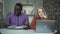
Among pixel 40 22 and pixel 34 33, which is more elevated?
pixel 40 22

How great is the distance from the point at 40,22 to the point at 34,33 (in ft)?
0.40

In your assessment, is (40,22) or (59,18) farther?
(59,18)

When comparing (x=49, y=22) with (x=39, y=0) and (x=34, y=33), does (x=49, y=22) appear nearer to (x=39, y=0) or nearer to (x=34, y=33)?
(x=34, y=33)

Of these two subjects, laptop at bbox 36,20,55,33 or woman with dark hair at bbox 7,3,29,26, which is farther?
woman with dark hair at bbox 7,3,29,26

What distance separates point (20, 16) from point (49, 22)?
0.70 meters

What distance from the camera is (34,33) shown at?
62.7 inches

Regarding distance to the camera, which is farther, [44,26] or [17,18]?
[17,18]

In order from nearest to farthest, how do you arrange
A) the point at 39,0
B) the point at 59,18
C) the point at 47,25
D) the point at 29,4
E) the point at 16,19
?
1. the point at 47,25
2. the point at 59,18
3. the point at 16,19
4. the point at 39,0
5. the point at 29,4

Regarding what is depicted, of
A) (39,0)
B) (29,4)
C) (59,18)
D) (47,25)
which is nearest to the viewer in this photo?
(47,25)

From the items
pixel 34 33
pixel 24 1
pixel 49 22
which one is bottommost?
pixel 34 33

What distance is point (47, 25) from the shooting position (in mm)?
1588

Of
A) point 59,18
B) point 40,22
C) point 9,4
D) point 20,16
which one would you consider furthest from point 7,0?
point 40,22

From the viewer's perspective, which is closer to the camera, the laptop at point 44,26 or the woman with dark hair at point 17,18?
the laptop at point 44,26

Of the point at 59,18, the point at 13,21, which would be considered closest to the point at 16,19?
the point at 13,21
